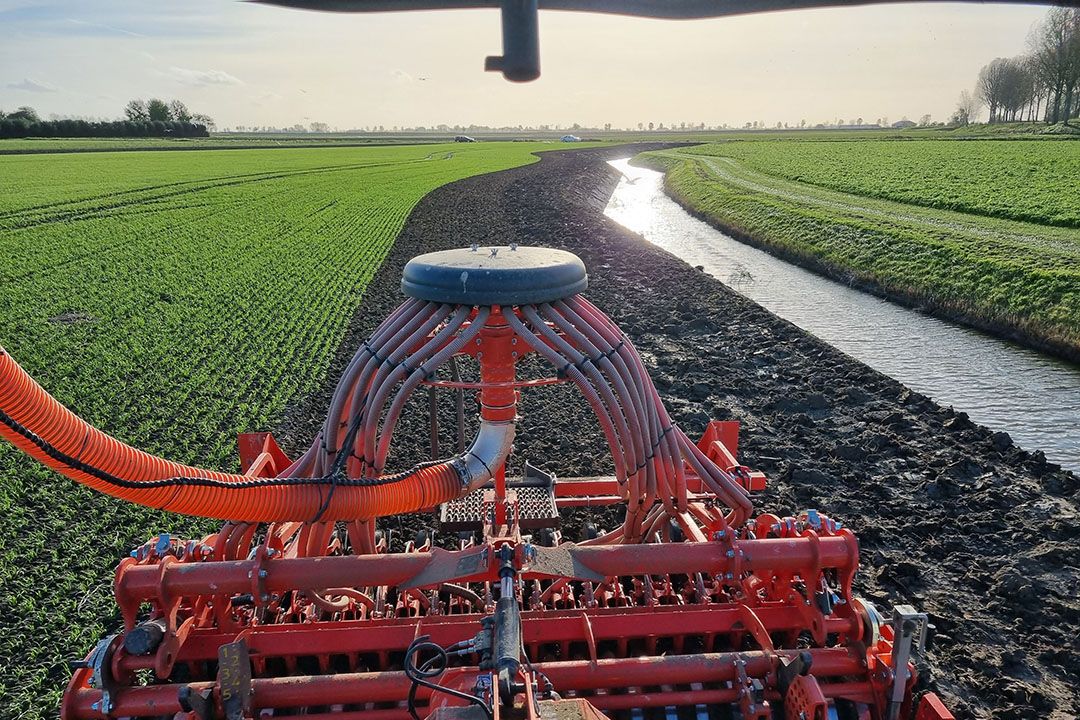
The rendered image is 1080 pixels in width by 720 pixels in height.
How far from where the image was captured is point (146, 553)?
4168 millimetres

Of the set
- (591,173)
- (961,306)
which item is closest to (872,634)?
(961,306)

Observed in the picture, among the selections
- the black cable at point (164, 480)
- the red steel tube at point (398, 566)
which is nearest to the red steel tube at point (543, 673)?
the red steel tube at point (398, 566)

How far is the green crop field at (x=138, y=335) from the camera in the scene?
5988mm

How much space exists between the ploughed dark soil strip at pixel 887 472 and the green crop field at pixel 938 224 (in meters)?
4.47

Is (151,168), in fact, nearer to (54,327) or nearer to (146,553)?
(54,327)

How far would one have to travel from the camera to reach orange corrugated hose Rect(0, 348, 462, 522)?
245 cm


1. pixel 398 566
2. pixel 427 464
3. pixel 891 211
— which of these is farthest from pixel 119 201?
pixel 398 566

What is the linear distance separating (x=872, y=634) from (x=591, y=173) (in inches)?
1809

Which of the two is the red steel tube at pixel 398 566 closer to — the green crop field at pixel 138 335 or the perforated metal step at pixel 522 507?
the perforated metal step at pixel 522 507

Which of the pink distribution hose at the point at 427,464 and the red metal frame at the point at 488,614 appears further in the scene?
the red metal frame at the point at 488,614

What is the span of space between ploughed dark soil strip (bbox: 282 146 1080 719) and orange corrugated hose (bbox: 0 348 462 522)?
127 inches

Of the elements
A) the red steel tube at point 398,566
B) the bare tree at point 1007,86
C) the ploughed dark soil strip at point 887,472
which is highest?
the bare tree at point 1007,86

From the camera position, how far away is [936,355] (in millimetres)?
12602

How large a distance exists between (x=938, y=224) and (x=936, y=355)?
37.2 ft
